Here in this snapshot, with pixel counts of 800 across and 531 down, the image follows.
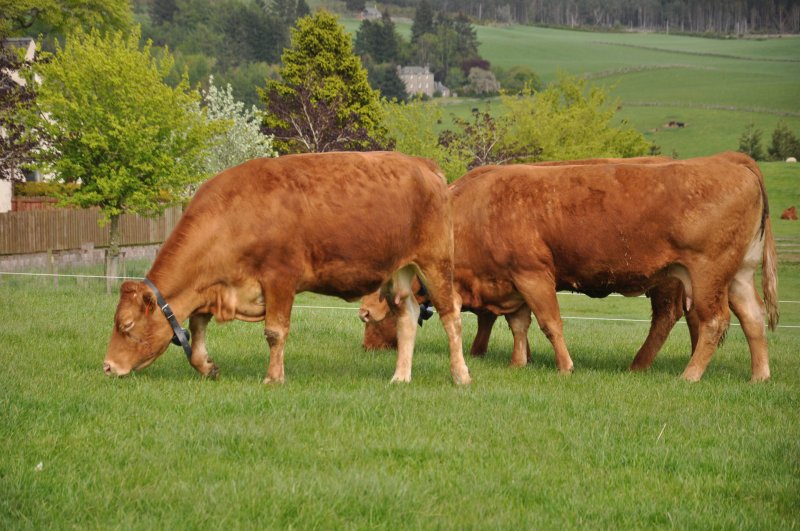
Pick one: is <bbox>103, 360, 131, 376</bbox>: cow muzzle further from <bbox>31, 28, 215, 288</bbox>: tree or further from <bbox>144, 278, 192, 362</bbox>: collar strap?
<bbox>31, 28, 215, 288</bbox>: tree

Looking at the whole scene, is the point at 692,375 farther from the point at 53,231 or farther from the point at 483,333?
the point at 53,231

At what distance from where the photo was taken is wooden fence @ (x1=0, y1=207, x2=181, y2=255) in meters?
36.0

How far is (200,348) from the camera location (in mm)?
10625

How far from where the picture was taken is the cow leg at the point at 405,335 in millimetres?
10828

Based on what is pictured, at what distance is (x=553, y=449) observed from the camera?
302 inches

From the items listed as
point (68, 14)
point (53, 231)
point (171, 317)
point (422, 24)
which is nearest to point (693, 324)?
point (171, 317)

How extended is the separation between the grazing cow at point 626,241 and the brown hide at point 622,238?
1cm

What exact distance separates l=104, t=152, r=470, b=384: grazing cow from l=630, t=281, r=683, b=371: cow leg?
2.92 m

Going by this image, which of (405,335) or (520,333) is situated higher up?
(405,335)

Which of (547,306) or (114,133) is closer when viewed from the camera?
(547,306)

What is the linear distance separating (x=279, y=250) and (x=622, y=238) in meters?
3.90

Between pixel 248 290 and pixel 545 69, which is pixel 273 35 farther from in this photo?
pixel 248 290

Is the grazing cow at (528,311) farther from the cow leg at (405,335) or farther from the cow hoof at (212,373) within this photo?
the cow hoof at (212,373)


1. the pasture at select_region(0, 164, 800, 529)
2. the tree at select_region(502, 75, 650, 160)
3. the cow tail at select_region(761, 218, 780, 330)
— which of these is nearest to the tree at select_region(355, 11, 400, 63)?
the tree at select_region(502, 75, 650, 160)
